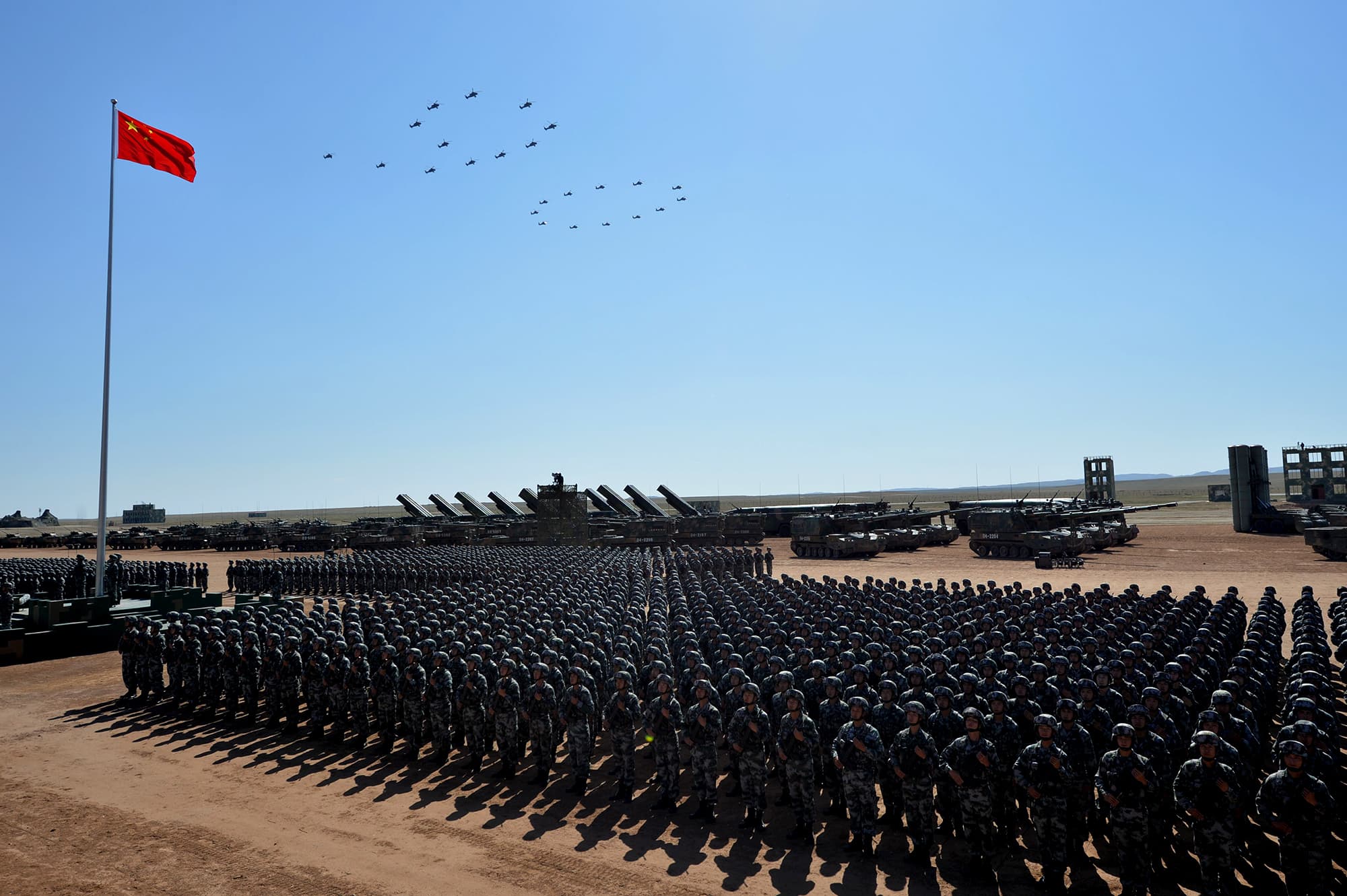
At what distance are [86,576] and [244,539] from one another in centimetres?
2607

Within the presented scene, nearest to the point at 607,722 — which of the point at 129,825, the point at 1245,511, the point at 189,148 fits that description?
the point at 129,825

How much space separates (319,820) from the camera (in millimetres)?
8297

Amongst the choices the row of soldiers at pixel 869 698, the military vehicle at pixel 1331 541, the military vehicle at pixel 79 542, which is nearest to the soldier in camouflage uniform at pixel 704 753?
the row of soldiers at pixel 869 698

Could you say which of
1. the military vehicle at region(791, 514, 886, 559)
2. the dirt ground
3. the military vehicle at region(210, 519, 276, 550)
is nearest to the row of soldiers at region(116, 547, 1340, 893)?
the dirt ground

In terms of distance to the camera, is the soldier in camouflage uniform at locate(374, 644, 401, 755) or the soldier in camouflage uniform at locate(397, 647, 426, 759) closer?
the soldier in camouflage uniform at locate(397, 647, 426, 759)

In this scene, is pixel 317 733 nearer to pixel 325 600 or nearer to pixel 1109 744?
pixel 1109 744

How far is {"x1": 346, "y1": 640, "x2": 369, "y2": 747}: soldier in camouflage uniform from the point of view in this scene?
10.9 metres

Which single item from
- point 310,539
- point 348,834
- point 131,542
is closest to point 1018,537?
point 348,834

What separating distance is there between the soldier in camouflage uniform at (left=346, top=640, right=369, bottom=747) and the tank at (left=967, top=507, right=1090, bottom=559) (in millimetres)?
29584

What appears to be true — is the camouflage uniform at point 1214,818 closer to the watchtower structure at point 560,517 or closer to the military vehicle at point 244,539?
the watchtower structure at point 560,517

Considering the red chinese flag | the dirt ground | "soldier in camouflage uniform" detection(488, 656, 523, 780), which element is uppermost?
the red chinese flag

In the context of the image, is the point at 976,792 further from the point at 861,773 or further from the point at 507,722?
the point at 507,722

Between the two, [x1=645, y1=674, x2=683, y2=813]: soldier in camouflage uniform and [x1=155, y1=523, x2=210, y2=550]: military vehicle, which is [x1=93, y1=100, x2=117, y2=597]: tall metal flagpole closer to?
[x1=645, y1=674, x2=683, y2=813]: soldier in camouflage uniform

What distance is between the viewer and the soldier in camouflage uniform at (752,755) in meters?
7.83
